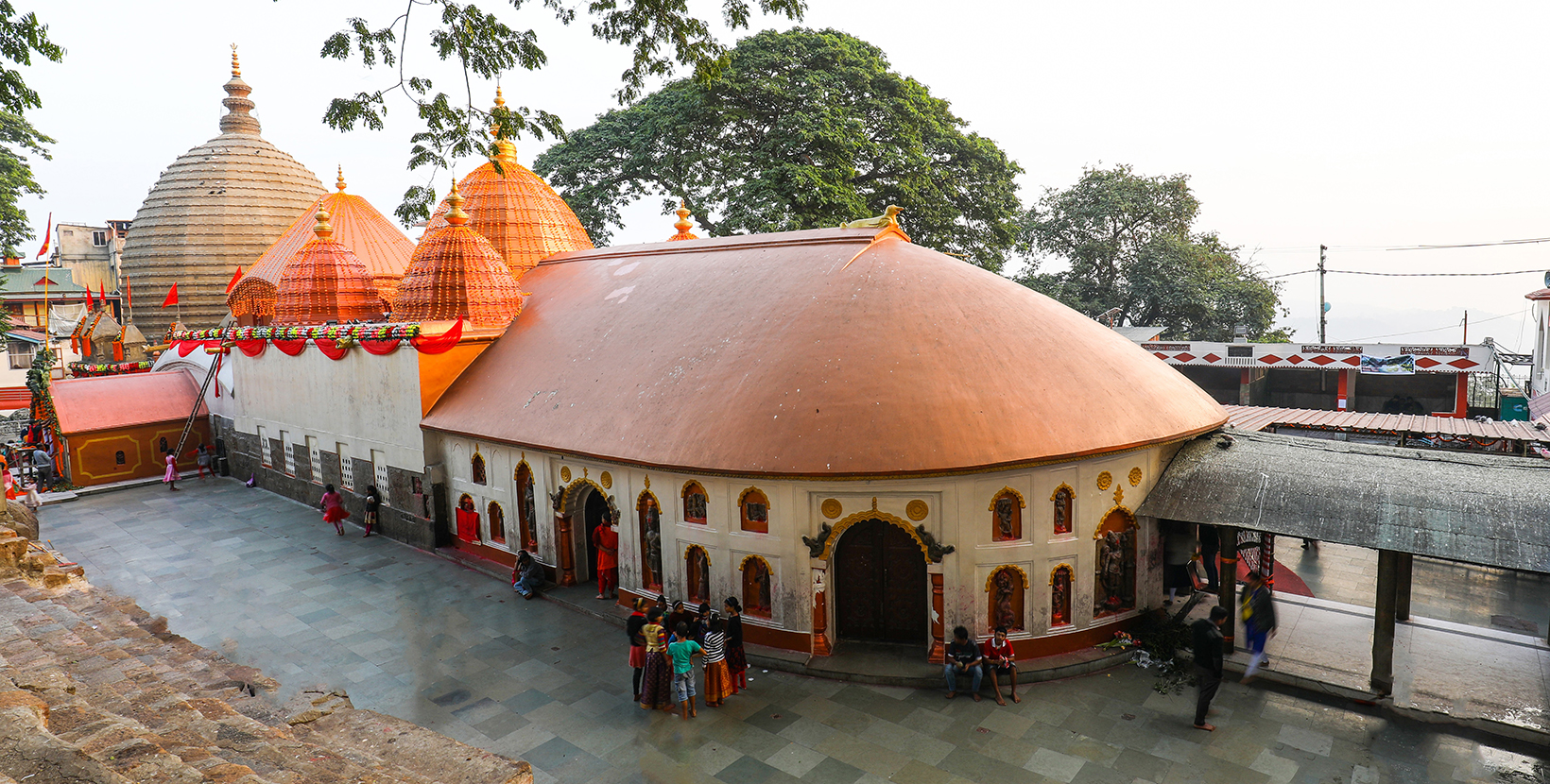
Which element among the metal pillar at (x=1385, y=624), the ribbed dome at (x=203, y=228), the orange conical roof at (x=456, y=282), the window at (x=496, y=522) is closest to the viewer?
the metal pillar at (x=1385, y=624)

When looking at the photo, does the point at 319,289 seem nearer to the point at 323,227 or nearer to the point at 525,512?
the point at 323,227

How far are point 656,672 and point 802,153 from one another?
22.3 metres

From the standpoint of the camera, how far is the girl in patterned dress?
10.4m

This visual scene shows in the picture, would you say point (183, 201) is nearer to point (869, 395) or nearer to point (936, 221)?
point (936, 221)

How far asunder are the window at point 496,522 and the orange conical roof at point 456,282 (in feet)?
14.4

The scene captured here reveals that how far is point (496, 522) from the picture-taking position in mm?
16109

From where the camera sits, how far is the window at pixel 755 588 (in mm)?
12094

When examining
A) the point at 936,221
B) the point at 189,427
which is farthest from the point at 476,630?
the point at 936,221

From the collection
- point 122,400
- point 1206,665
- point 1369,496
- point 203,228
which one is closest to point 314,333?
point 122,400

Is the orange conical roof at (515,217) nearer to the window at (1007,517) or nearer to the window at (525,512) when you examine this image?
the window at (525,512)

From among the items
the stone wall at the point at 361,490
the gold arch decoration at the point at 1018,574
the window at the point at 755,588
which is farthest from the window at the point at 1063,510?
the stone wall at the point at 361,490

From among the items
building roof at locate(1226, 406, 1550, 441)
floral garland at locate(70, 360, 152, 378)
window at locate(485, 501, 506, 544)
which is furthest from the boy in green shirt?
floral garland at locate(70, 360, 152, 378)

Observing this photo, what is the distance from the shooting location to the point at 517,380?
52.5 feet

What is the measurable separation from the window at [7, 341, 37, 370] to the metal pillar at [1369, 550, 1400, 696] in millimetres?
54428
